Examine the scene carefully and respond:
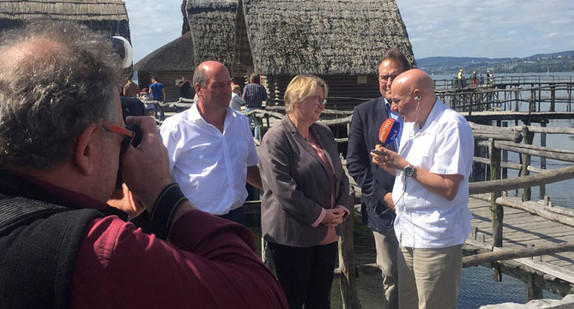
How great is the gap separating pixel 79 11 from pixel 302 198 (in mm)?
20198

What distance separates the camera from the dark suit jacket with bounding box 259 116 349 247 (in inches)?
128

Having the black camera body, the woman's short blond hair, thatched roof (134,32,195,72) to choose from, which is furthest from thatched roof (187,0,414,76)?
the black camera body

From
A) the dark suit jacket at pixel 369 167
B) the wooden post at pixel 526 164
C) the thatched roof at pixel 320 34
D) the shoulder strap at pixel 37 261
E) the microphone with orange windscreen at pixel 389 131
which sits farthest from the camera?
the thatched roof at pixel 320 34

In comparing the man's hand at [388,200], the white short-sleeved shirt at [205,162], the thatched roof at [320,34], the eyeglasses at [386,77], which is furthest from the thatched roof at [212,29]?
the man's hand at [388,200]

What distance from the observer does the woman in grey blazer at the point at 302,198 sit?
3.28 metres

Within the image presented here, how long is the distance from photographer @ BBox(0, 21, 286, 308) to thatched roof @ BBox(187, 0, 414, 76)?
51.6ft

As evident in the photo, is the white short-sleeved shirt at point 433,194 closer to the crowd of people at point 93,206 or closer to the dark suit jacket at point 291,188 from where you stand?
the dark suit jacket at point 291,188

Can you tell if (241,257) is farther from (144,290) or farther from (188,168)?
(188,168)

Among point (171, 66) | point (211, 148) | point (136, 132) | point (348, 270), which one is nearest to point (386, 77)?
point (211, 148)

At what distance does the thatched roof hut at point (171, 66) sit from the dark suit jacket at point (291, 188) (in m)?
24.2

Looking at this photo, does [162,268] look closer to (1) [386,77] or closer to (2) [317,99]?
(2) [317,99]

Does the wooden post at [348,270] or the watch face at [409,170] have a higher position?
the watch face at [409,170]

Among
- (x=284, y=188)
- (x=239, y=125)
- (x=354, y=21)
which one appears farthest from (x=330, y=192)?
(x=354, y=21)

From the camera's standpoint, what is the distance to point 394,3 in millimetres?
19844
